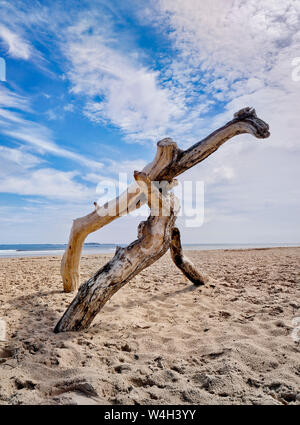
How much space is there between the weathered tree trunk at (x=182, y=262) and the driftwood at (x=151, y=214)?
945mm

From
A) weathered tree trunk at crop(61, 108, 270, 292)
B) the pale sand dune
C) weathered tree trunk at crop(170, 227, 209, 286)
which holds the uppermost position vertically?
weathered tree trunk at crop(61, 108, 270, 292)

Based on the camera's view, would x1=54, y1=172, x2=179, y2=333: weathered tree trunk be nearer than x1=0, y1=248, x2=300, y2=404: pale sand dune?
No

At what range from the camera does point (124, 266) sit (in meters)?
3.38

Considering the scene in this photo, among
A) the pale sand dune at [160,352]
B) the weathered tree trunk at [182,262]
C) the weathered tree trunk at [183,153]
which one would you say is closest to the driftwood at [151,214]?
the weathered tree trunk at [183,153]

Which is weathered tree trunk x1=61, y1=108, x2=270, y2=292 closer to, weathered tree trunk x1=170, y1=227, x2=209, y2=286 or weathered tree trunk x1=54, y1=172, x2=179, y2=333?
weathered tree trunk x1=54, y1=172, x2=179, y2=333

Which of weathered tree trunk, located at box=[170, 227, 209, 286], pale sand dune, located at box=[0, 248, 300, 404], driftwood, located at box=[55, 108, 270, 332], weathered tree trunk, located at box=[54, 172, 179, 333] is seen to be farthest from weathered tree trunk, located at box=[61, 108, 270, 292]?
pale sand dune, located at box=[0, 248, 300, 404]

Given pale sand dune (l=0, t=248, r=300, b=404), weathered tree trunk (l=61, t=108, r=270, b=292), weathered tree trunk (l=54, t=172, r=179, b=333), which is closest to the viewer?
pale sand dune (l=0, t=248, r=300, b=404)

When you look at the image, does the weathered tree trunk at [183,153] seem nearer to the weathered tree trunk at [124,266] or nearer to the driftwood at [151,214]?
the driftwood at [151,214]

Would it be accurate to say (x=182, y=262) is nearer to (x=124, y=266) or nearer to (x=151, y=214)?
(x=151, y=214)

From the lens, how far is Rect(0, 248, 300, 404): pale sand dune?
2.01 m

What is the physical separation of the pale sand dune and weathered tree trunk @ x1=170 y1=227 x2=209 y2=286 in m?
0.50

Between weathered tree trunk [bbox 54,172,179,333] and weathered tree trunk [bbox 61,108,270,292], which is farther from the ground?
weathered tree trunk [bbox 61,108,270,292]

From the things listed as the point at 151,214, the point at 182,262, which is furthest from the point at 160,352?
the point at 182,262
